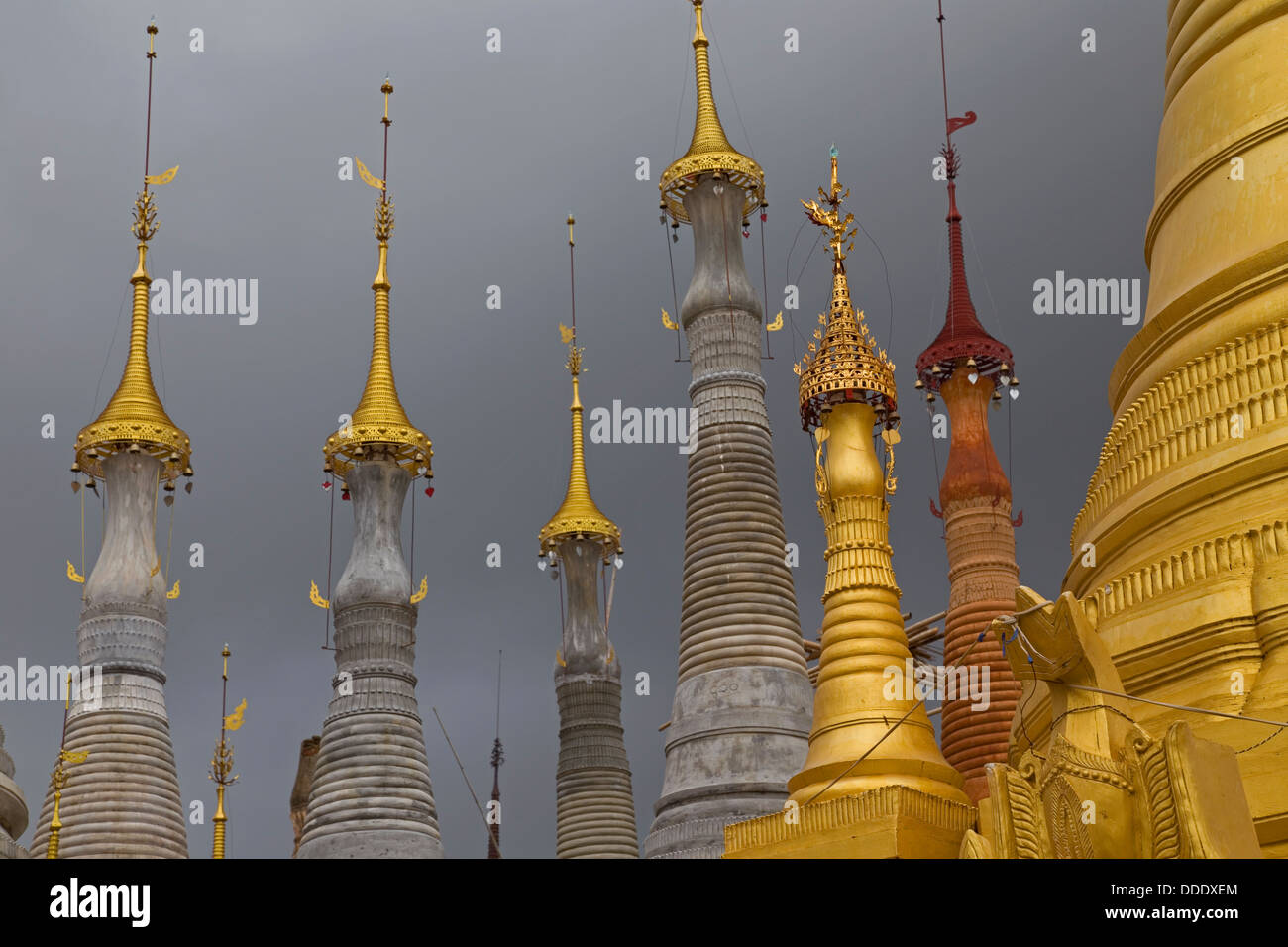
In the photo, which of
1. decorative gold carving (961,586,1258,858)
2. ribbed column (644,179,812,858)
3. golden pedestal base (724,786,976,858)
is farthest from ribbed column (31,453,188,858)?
decorative gold carving (961,586,1258,858)

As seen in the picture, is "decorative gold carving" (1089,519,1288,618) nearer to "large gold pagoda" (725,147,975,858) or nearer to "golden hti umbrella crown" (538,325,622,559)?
"large gold pagoda" (725,147,975,858)

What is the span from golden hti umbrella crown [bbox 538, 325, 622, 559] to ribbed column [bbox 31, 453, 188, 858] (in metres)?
9.60

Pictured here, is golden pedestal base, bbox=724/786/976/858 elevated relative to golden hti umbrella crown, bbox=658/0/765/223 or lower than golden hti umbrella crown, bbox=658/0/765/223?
lower

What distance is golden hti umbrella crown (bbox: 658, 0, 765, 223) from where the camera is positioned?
38.5 meters

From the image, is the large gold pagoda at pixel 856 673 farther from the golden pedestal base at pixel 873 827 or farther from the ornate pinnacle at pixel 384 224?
the ornate pinnacle at pixel 384 224

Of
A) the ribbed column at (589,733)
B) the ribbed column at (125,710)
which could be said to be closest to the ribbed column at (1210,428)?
the ribbed column at (589,733)

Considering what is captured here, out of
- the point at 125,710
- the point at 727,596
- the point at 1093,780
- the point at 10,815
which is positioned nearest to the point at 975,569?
the point at 727,596

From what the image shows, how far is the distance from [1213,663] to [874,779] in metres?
5.35

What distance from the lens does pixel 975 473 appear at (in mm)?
38625

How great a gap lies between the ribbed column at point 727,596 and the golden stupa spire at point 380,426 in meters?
7.33

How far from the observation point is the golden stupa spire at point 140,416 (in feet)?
143
